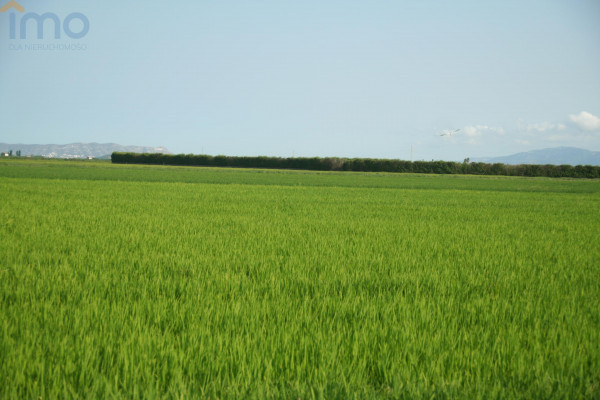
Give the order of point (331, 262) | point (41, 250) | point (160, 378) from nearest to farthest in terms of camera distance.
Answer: point (160, 378), point (331, 262), point (41, 250)

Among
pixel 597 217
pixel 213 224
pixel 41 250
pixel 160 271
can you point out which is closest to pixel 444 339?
pixel 160 271

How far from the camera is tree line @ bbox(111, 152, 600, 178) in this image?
63031 millimetres

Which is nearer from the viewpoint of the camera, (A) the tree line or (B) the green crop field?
(B) the green crop field

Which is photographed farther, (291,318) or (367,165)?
(367,165)

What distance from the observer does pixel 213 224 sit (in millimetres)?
8711

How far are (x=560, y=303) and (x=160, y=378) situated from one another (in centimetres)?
355

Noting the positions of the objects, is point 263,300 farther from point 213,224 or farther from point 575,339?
point 213,224

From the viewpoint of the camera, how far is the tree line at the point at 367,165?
63.0m

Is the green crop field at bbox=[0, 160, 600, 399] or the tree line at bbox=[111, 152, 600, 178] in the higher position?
the tree line at bbox=[111, 152, 600, 178]

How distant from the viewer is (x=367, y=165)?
70.0 meters

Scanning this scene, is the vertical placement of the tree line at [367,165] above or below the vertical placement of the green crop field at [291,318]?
above

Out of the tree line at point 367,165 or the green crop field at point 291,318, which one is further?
the tree line at point 367,165

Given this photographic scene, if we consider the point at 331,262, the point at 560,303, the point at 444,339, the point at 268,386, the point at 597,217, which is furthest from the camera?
the point at 597,217

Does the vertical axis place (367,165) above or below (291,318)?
above
